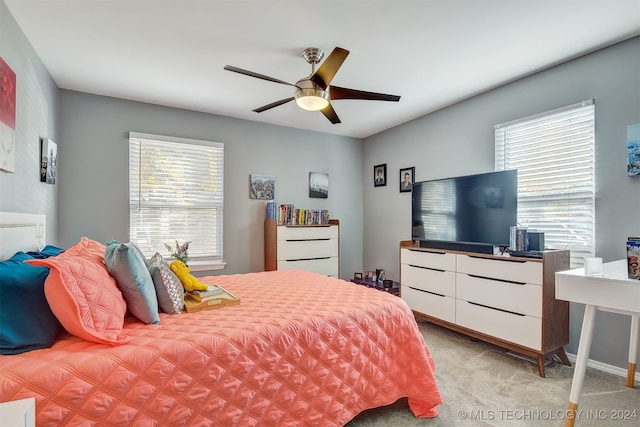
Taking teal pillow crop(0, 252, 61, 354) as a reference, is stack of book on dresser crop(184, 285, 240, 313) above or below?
below

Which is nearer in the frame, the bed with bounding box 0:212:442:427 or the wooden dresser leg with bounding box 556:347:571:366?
the bed with bounding box 0:212:442:427

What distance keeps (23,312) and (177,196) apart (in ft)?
8.52

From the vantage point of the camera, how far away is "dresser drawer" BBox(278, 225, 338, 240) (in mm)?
3900

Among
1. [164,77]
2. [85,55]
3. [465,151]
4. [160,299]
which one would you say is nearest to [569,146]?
[465,151]

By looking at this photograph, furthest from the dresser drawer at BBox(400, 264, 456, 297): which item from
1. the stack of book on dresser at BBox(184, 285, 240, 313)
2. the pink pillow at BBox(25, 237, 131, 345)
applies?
the pink pillow at BBox(25, 237, 131, 345)

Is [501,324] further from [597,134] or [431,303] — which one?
[597,134]

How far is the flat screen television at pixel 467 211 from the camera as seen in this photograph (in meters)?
2.66

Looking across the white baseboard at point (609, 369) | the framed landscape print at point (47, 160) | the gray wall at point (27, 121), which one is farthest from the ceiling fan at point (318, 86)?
the white baseboard at point (609, 369)

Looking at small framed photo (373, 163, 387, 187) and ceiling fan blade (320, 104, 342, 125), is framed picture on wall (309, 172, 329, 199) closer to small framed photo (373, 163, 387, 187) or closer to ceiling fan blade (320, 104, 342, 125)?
small framed photo (373, 163, 387, 187)

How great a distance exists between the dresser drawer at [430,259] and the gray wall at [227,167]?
58.7 inches

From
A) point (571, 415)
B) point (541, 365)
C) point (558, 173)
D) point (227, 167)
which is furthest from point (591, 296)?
point (227, 167)

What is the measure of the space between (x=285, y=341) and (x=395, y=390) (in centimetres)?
78

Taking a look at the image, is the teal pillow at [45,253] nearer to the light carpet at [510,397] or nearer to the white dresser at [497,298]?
the light carpet at [510,397]

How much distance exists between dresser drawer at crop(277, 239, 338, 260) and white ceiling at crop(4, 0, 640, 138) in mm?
1809
